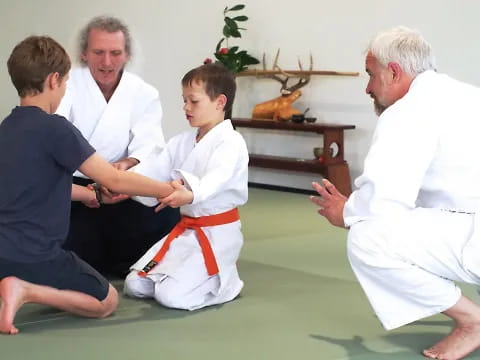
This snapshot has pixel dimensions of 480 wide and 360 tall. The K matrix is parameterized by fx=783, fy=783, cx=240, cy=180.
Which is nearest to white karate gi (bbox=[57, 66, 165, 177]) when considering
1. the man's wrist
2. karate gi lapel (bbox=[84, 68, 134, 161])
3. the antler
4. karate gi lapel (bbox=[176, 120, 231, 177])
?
karate gi lapel (bbox=[84, 68, 134, 161])

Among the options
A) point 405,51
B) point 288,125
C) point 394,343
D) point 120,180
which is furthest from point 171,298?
point 288,125

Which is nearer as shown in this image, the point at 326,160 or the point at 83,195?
the point at 83,195

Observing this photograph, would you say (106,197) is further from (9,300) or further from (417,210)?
(417,210)

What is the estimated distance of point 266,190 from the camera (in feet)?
21.4

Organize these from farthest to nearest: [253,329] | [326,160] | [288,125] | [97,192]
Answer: [288,125]
[326,160]
[97,192]
[253,329]

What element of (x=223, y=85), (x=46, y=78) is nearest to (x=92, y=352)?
(x=46, y=78)

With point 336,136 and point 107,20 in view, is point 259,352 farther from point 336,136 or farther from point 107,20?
point 336,136

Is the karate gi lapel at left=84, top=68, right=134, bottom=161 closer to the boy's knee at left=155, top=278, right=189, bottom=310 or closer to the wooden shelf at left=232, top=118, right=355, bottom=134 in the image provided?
the boy's knee at left=155, top=278, right=189, bottom=310

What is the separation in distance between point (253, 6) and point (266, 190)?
1.59 m

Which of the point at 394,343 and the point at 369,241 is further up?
the point at 369,241

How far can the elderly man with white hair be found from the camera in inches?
90.5

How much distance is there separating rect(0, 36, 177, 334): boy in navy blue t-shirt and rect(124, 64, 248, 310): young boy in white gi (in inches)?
17.2

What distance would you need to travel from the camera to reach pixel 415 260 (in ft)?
7.64

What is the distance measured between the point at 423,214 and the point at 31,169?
1.24m
